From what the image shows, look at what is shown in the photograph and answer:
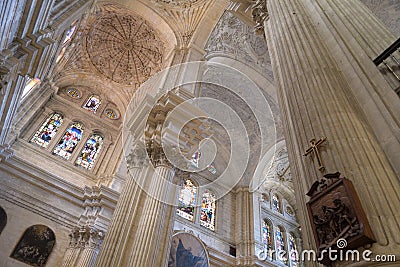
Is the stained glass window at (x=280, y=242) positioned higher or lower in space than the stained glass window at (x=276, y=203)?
lower

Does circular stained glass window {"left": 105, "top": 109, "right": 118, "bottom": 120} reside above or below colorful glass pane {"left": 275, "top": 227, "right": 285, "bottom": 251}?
above

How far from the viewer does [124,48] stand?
1345cm

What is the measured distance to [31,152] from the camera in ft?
35.7

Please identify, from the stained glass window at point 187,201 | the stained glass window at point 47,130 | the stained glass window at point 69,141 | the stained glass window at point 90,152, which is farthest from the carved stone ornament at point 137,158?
the stained glass window at point 47,130

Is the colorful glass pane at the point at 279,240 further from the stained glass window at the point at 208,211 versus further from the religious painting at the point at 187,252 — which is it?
the religious painting at the point at 187,252

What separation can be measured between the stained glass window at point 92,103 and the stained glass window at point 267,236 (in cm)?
950

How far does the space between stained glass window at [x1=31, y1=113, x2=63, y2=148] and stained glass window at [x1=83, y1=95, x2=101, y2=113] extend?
1.44m

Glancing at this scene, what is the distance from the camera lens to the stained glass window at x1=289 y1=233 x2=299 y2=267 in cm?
1343

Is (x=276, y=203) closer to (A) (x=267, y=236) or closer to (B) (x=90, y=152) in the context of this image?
(A) (x=267, y=236)

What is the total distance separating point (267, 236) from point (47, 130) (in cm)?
1039

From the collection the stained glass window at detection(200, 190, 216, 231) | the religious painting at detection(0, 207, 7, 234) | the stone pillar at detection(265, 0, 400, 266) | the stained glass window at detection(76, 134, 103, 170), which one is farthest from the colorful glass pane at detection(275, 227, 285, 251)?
the stone pillar at detection(265, 0, 400, 266)

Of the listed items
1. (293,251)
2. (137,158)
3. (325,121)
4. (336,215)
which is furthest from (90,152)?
(336,215)

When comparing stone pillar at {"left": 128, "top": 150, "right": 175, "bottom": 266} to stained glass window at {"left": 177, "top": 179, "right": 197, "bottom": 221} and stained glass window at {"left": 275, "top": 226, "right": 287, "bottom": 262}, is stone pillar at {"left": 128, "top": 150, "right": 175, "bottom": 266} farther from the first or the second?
stained glass window at {"left": 275, "top": 226, "right": 287, "bottom": 262}

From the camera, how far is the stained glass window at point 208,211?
41.8ft
